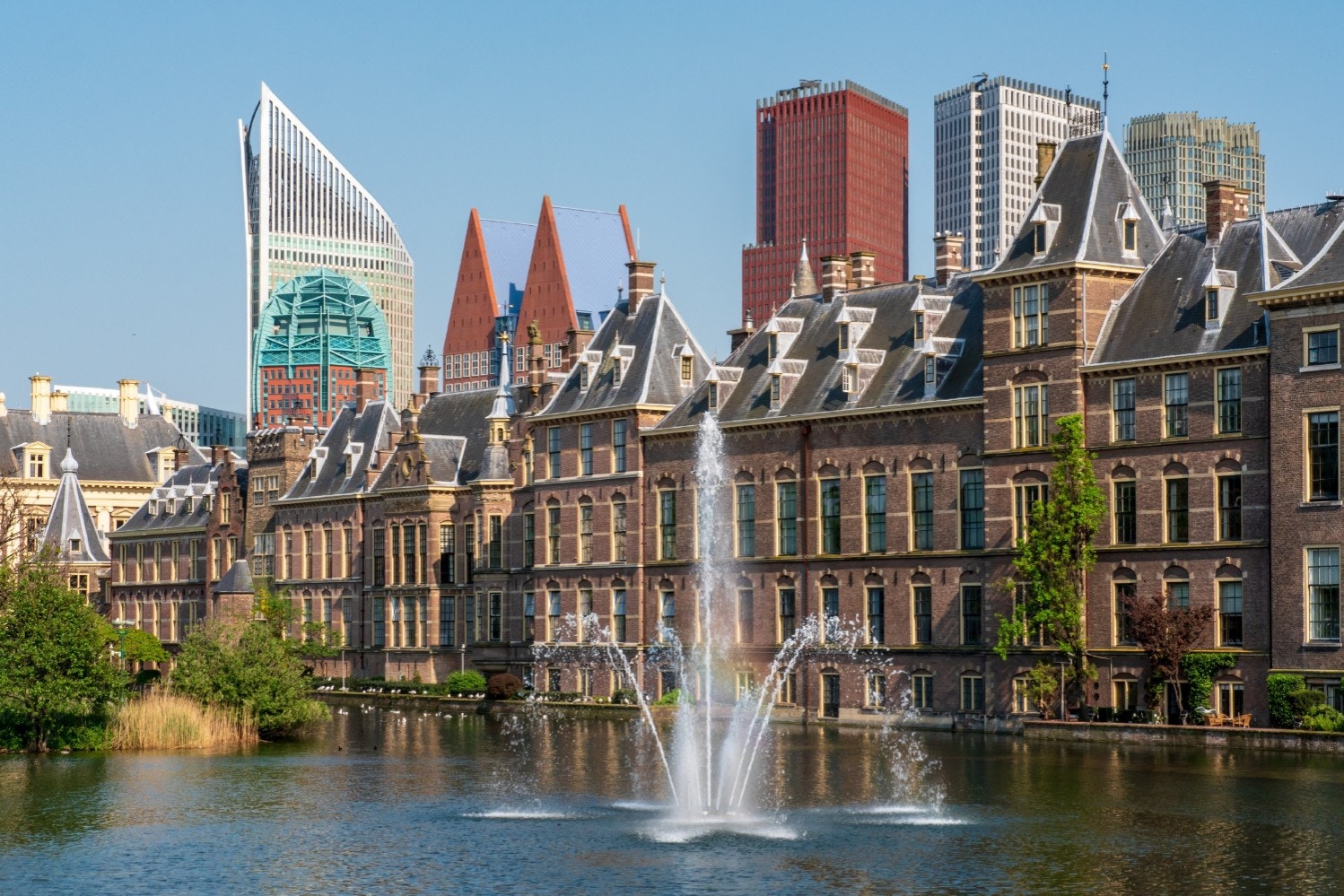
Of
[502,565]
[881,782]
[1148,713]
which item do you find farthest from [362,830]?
[502,565]

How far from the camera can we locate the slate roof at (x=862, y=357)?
75688 millimetres

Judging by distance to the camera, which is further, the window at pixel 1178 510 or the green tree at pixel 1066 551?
the green tree at pixel 1066 551

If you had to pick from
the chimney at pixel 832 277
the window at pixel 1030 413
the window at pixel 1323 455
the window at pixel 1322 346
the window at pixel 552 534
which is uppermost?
the chimney at pixel 832 277

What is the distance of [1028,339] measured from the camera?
71438mm

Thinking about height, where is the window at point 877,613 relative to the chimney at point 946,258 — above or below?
below

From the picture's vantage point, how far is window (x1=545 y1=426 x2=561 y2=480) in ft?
304

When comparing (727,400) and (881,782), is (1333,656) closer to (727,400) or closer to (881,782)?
(881,782)

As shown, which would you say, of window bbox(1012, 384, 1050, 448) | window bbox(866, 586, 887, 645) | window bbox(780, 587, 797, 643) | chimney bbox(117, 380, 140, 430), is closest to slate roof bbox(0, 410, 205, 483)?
chimney bbox(117, 380, 140, 430)

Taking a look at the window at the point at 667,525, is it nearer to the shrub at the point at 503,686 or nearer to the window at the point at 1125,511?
the shrub at the point at 503,686

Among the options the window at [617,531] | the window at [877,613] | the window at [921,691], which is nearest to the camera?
the window at [921,691]

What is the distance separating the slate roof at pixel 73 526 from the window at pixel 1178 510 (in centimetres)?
8230

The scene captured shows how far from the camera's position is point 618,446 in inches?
3504

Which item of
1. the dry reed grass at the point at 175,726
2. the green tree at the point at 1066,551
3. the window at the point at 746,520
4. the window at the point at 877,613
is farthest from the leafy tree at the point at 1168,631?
the dry reed grass at the point at 175,726

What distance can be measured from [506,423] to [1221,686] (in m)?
43.1
